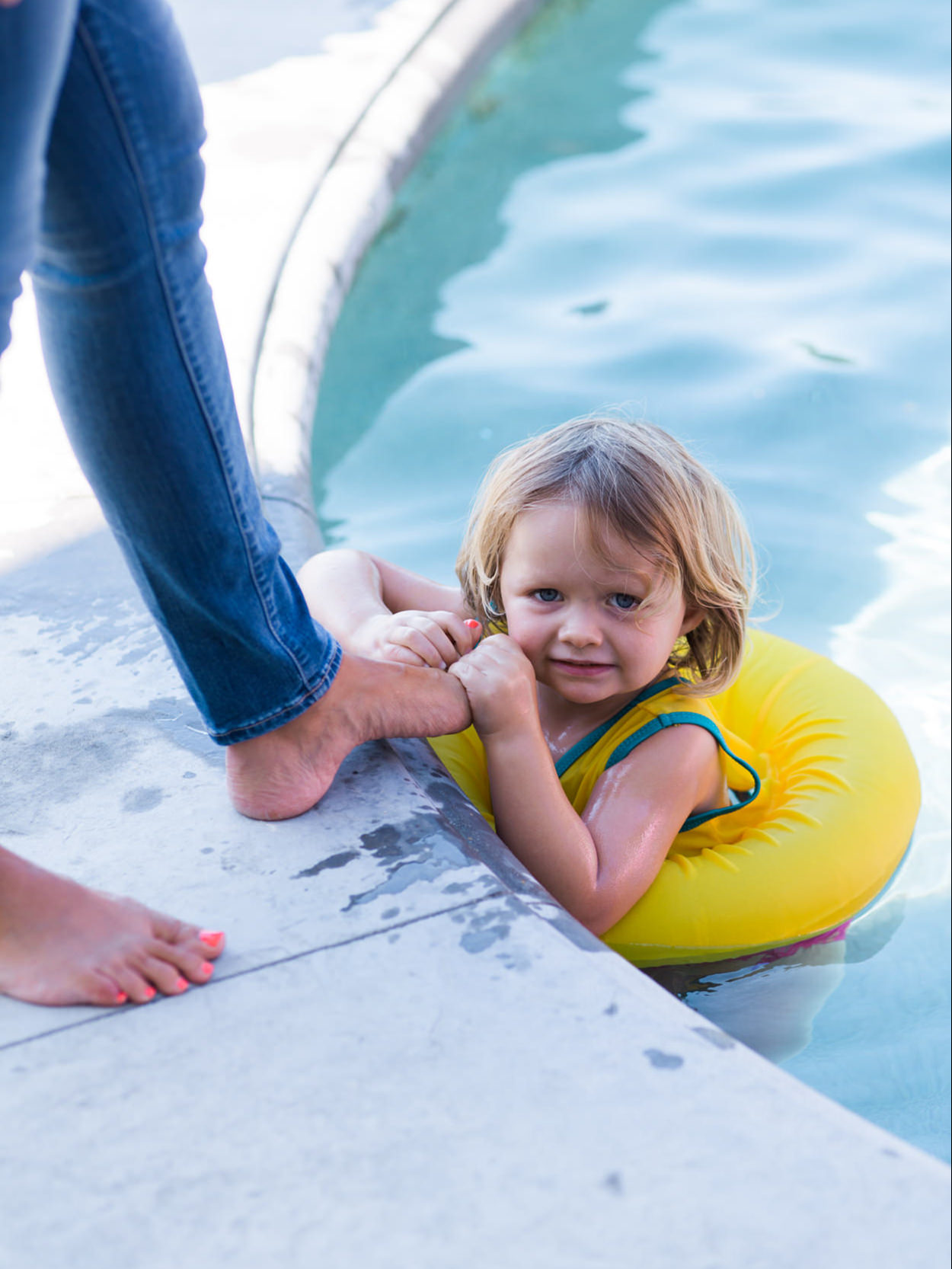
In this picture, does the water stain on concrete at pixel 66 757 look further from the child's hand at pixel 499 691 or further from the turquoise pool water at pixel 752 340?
the turquoise pool water at pixel 752 340

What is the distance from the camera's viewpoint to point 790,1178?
1025 mm

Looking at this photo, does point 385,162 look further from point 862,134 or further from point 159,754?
point 159,754

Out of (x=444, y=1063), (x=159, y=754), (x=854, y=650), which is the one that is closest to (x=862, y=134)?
(x=854, y=650)

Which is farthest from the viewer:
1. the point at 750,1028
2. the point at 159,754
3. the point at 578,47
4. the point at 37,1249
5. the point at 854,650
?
the point at 578,47

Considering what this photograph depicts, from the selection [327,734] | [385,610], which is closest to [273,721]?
[327,734]

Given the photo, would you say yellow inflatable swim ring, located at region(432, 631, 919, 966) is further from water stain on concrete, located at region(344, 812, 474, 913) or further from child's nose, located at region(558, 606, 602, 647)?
water stain on concrete, located at region(344, 812, 474, 913)

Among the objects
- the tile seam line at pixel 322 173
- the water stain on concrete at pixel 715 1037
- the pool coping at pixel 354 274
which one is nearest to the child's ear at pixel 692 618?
the pool coping at pixel 354 274

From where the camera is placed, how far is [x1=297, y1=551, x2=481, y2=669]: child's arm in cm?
170

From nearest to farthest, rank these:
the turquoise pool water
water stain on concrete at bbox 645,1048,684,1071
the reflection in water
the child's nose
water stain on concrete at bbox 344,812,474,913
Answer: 1. water stain on concrete at bbox 645,1048,684,1071
2. water stain on concrete at bbox 344,812,474,913
3. the child's nose
4. the reflection in water
5. the turquoise pool water

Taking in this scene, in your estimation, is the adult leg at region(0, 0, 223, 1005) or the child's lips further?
the child's lips

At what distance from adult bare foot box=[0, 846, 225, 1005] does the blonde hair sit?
716 millimetres

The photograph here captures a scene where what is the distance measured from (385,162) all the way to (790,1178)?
3.56 meters

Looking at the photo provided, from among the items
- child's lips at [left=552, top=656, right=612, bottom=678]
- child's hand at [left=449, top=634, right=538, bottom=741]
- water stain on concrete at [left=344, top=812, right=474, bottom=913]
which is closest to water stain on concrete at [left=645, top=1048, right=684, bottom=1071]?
water stain on concrete at [left=344, top=812, right=474, bottom=913]

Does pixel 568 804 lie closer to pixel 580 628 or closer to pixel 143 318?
pixel 580 628
